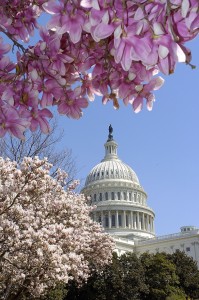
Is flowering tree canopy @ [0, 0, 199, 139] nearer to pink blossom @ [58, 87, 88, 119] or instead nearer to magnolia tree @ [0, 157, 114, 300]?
pink blossom @ [58, 87, 88, 119]

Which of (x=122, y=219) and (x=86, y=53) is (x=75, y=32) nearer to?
(x=86, y=53)

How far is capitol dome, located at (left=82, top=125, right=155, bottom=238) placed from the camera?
319ft

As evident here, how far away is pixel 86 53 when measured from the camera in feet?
8.07

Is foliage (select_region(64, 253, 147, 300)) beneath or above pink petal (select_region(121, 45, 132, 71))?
above

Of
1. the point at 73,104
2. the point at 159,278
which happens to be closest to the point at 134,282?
the point at 159,278

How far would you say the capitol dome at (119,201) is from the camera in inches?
3831

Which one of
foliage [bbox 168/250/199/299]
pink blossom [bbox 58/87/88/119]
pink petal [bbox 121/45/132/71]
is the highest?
foliage [bbox 168/250/199/299]

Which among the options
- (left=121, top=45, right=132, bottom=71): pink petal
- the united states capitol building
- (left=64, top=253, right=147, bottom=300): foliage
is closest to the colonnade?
the united states capitol building

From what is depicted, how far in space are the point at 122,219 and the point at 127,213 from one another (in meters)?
2.38

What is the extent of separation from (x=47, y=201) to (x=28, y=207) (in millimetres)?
935

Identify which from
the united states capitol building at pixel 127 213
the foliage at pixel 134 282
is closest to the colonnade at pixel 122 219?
the united states capitol building at pixel 127 213

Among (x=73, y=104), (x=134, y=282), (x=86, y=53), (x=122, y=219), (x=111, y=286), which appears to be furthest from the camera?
(x=122, y=219)

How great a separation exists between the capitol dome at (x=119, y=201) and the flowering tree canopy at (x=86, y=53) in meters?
91.1

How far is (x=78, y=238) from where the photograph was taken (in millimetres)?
14141
